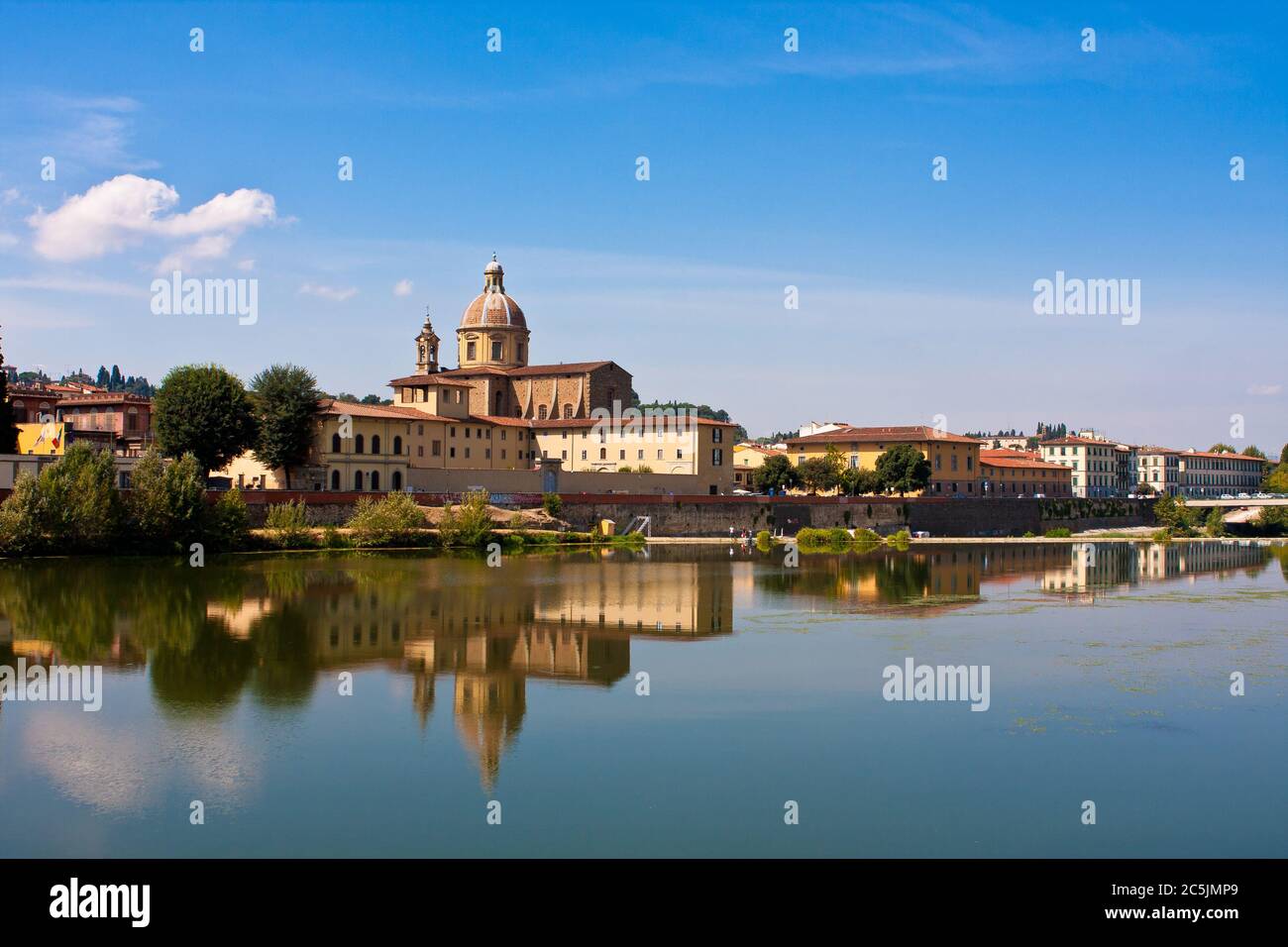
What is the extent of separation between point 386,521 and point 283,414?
352 inches

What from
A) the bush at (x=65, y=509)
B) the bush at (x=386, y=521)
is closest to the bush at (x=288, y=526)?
the bush at (x=386, y=521)

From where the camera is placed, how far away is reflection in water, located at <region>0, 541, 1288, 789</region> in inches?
714

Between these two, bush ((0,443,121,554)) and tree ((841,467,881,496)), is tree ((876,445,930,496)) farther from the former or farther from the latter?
bush ((0,443,121,554))

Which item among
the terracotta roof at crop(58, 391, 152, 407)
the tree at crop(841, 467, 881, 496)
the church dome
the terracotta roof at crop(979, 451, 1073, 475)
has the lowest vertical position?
the tree at crop(841, 467, 881, 496)

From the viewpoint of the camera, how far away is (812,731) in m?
15.1

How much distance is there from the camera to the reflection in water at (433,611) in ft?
59.5

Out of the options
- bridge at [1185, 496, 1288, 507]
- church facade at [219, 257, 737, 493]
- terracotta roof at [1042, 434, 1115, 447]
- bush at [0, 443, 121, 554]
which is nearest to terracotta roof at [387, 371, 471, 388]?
church facade at [219, 257, 737, 493]

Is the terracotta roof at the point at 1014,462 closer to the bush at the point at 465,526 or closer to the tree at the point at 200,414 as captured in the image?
the bush at the point at 465,526

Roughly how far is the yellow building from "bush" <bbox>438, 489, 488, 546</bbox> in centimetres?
3213
